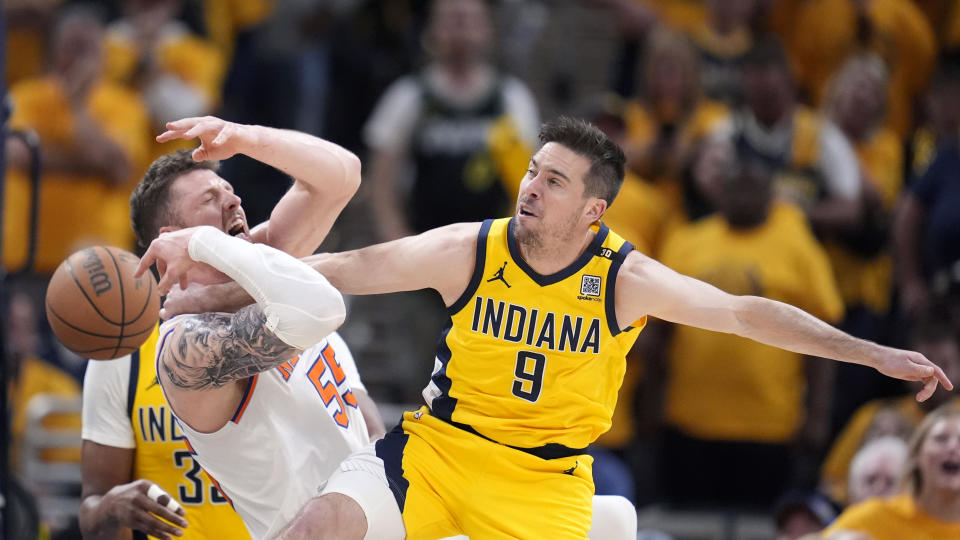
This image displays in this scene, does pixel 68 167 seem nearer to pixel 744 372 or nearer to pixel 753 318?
pixel 744 372

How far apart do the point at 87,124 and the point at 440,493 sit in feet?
18.2

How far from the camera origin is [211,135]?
16.1 ft

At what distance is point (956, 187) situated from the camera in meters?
9.46

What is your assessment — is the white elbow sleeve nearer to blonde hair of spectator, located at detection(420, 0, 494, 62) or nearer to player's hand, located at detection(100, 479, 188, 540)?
player's hand, located at detection(100, 479, 188, 540)

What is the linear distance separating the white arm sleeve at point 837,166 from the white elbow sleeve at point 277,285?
581 centimetres

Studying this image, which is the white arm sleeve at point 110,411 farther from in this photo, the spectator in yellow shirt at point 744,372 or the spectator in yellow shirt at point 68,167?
the spectator in yellow shirt at point 744,372

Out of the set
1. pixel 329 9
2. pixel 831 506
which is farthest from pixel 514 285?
pixel 329 9

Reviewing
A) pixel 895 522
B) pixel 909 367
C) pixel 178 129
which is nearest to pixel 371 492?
pixel 178 129

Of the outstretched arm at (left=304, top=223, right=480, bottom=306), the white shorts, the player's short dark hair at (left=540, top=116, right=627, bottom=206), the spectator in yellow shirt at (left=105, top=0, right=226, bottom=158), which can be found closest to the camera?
the white shorts

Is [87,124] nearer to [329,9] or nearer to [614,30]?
[329,9]

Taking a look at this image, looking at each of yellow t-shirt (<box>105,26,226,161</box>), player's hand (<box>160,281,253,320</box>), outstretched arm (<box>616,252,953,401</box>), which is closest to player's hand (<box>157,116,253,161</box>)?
player's hand (<box>160,281,253,320</box>)

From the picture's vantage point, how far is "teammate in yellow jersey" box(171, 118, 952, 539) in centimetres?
524

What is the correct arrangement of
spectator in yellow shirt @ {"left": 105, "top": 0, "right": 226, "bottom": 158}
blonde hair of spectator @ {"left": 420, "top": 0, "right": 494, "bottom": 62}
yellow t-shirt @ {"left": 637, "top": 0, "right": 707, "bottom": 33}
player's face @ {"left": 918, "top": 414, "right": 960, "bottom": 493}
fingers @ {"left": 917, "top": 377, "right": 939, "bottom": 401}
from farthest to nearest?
yellow t-shirt @ {"left": 637, "top": 0, "right": 707, "bottom": 33} < spectator in yellow shirt @ {"left": 105, "top": 0, "right": 226, "bottom": 158} < blonde hair of spectator @ {"left": 420, "top": 0, "right": 494, "bottom": 62} < player's face @ {"left": 918, "top": 414, "right": 960, "bottom": 493} < fingers @ {"left": 917, "top": 377, "right": 939, "bottom": 401}

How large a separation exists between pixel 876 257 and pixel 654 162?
5.92 feet
